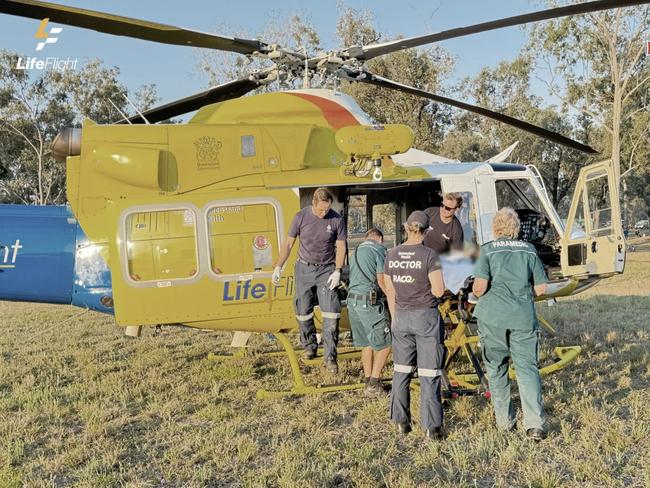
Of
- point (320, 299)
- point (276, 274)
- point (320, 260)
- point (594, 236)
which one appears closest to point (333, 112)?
point (320, 260)

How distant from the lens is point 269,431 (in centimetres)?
431

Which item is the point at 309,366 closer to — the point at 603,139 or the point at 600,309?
the point at 600,309

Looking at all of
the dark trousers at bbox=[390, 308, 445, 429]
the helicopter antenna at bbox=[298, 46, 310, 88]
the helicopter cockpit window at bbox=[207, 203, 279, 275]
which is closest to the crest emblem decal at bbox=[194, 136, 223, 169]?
the helicopter cockpit window at bbox=[207, 203, 279, 275]

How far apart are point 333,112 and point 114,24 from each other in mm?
2658

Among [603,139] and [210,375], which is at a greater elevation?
[603,139]

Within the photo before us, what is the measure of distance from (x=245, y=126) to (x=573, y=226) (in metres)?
4.02

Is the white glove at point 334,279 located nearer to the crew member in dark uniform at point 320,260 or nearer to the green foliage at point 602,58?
the crew member in dark uniform at point 320,260

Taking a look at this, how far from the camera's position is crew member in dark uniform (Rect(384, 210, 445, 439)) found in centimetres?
388

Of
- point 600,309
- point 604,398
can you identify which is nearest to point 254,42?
point 604,398

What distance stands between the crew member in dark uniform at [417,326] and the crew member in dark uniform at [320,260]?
1116 mm

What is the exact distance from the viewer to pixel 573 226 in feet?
19.9

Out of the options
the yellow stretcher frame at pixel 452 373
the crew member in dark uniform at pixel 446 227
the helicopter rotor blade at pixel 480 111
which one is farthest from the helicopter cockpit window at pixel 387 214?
the yellow stretcher frame at pixel 452 373

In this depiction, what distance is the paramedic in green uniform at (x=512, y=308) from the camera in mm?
3895

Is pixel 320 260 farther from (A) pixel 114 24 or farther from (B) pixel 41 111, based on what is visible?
(B) pixel 41 111
